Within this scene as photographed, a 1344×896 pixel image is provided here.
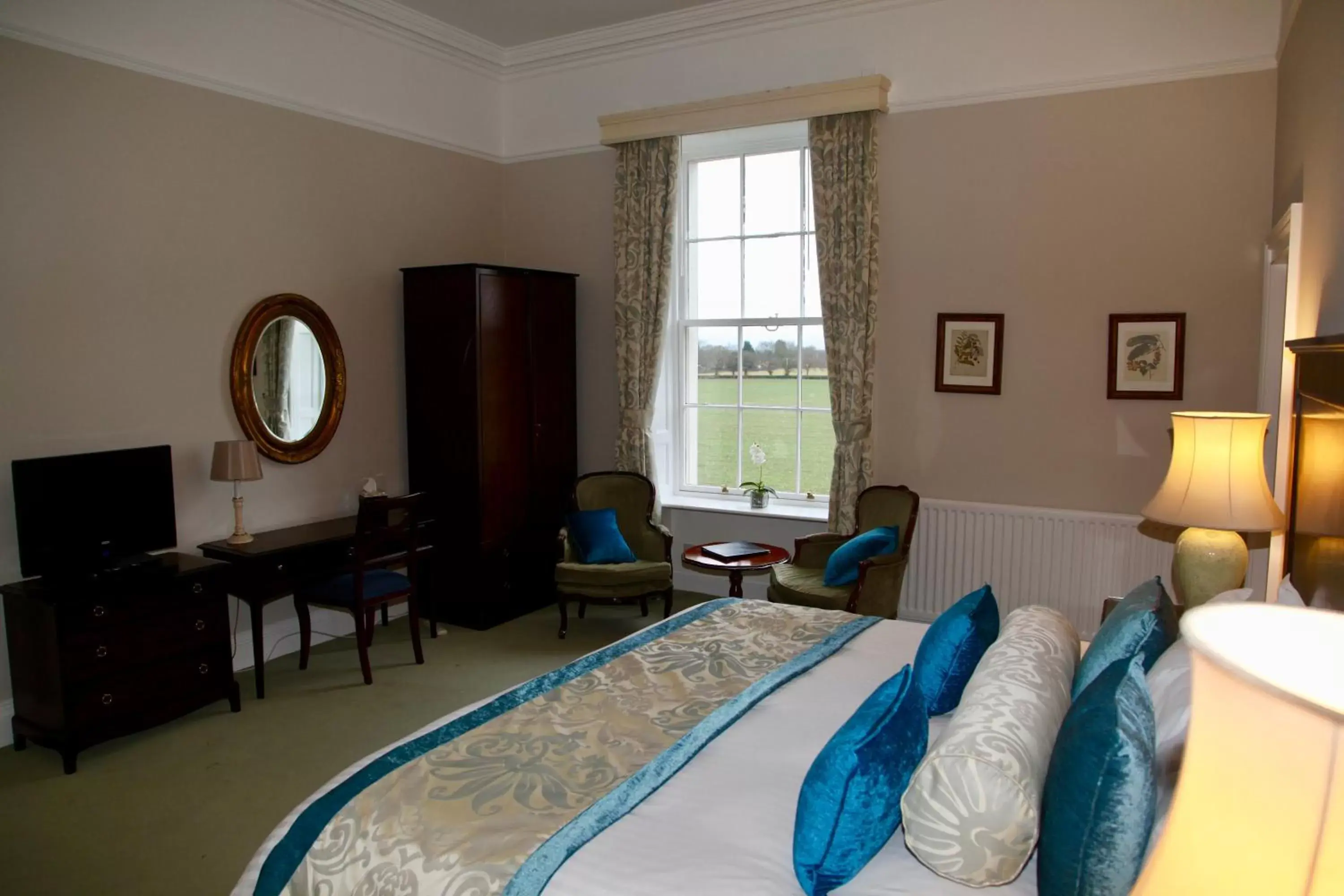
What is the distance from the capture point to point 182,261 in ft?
14.7

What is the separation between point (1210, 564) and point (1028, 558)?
6.54 ft

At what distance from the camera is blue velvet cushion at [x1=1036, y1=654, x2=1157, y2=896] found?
1.45 metres

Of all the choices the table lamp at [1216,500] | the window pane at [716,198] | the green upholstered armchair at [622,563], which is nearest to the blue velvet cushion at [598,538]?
the green upholstered armchair at [622,563]

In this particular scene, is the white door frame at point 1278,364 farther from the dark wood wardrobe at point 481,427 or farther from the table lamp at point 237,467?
the table lamp at point 237,467

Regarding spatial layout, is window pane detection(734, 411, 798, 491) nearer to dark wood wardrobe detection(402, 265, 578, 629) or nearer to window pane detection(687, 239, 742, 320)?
window pane detection(687, 239, 742, 320)

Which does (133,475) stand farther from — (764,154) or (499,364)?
(764,154)

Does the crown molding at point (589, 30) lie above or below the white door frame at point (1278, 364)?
above

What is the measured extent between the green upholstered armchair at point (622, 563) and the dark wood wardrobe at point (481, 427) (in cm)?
34

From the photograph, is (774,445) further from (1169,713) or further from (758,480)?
(1169,713)

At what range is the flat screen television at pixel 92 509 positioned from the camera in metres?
3.70

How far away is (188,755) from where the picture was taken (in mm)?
3760

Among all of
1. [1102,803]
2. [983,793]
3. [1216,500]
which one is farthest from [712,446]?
[1102,803]

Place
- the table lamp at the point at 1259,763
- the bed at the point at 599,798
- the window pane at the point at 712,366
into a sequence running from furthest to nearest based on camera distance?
the window pane at the point at 712,366, the bed at the point at 599,798, the table lamp at the point at 1259,763

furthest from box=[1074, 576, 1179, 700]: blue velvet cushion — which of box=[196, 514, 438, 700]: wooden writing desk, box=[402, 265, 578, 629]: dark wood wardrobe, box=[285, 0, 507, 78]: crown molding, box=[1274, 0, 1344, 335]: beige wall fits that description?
box=[285, 0, 507, 78]: crown molding
